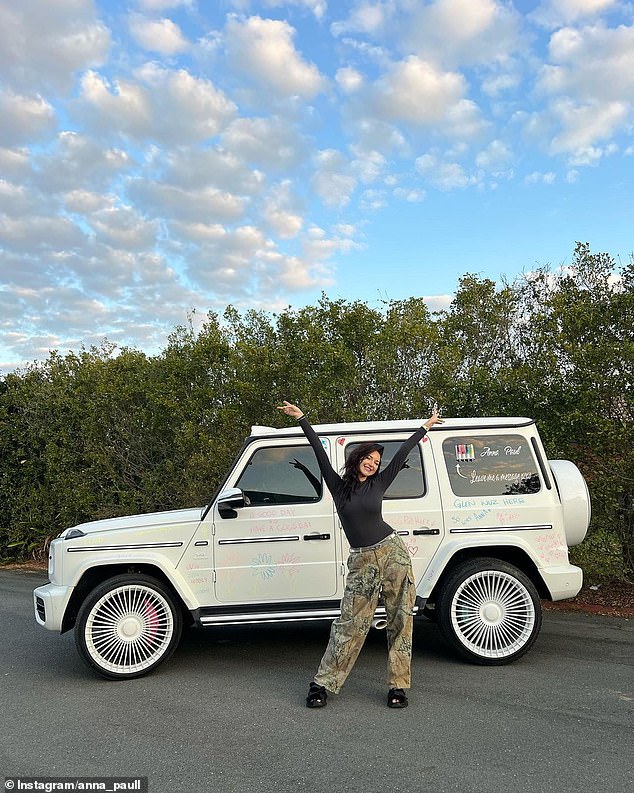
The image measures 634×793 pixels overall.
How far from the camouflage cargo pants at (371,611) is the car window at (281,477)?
1169 mm

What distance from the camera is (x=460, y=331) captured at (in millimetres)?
10445

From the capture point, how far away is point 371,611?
4.84m

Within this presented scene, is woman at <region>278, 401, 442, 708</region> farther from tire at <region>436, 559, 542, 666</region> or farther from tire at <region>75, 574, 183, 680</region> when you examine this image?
tire at <region>75, 574, 183, 680</region>

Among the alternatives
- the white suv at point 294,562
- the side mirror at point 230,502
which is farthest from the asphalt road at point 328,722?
the side mirror at point 230,502

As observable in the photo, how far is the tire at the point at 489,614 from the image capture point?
5625 mm

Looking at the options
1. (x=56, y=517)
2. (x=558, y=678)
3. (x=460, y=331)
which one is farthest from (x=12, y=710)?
(x=56, y=517)

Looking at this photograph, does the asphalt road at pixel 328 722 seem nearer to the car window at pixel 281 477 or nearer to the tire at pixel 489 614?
the tire at pixel 489 614

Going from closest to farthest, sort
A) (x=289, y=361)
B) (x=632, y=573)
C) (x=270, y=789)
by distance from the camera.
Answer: (x=270, y=789)
(x=632, y=573)
(x=289, y=361)

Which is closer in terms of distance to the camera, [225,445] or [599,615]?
[599,615]

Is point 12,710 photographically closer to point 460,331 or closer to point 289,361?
point 289,361

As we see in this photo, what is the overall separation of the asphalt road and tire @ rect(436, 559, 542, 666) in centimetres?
15

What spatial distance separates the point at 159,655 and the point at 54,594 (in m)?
1.01

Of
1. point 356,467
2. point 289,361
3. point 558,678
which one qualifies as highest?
point 289,361

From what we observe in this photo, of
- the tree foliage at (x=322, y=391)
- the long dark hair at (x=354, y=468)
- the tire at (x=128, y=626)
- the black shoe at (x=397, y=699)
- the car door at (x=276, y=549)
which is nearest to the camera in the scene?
the black shoe at (x=397, y=699)
